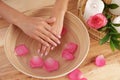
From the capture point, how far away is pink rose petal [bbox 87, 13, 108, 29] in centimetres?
76

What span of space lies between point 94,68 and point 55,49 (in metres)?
0.14

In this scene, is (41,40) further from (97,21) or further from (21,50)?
(97,21)

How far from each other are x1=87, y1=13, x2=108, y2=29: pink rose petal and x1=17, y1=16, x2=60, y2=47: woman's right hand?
0.37ft

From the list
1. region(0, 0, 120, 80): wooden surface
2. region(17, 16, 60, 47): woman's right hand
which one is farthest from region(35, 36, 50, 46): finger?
region(0, 0, 120, 80): wooden surface

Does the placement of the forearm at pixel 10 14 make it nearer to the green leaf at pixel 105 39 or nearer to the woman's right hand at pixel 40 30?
the woman's right hand at pixel 40 30

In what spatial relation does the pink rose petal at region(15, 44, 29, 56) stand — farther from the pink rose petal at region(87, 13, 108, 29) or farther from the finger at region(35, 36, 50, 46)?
the pink rose petal at region(87, 13, 108, 29)

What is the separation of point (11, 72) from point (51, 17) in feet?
0.72

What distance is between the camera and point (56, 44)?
781mm

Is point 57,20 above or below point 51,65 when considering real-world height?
above

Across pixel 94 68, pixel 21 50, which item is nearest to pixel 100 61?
pixel 94 68

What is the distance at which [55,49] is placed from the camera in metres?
0.81

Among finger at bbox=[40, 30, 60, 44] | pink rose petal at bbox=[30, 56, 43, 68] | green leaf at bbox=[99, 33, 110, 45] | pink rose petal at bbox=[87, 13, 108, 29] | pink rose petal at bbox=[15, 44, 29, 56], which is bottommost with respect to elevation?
pink rose petal at bbox=[30, 56, 43, 68]

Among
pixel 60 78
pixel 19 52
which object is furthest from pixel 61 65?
pixel 19 52

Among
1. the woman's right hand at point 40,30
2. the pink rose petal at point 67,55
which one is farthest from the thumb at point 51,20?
the pink rose petal at point 67,55
